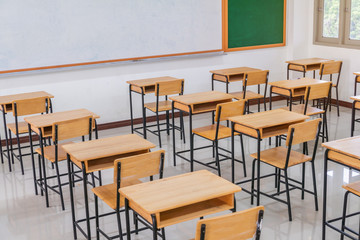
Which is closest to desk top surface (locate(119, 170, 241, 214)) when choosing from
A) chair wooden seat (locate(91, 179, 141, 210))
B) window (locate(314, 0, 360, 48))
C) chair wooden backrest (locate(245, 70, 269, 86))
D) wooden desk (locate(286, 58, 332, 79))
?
chair wooden seat (locate(91, 179, 141, 210))

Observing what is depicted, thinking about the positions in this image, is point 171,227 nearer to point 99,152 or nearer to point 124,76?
point 99,152

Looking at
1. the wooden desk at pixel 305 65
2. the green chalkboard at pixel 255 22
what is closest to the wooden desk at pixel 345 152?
the wooden desk at pixel 305 65

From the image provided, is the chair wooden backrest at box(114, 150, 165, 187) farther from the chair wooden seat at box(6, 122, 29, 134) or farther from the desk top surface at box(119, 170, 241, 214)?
the chair wooden seat at box(6, 122, 29, 134)

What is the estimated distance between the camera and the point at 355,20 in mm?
8273

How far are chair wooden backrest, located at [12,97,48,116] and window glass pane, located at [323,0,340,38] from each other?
5322mm

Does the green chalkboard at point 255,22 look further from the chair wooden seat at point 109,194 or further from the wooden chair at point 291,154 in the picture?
the chair wooden seat at point 109,194

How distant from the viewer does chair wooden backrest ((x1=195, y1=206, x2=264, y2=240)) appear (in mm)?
2617

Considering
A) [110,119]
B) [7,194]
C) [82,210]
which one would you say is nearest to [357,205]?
[82,210]

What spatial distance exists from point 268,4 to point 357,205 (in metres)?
4.83

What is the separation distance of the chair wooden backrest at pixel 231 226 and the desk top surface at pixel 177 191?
12.8 inches

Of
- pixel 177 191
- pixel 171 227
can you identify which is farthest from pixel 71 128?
pixel 177 191

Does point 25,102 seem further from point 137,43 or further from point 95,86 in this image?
point 137,43

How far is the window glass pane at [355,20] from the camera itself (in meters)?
8.20

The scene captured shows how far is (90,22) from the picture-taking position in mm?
7137
